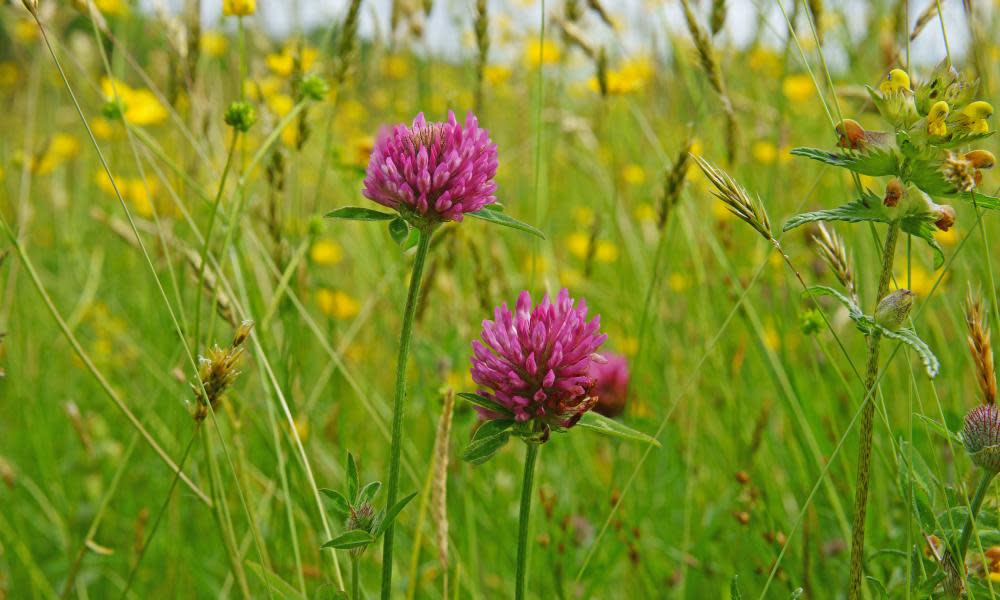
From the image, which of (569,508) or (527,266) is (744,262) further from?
(569,508)

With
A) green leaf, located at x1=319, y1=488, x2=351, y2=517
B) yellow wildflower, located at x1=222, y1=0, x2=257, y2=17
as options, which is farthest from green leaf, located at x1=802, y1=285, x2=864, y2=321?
yellow wildflower, located at x1=222, y1=0, x2=257, y2=17

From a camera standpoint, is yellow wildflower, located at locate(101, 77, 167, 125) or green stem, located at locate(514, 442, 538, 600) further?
yellow wildflower, located at locate(101, 77, 167, 125)

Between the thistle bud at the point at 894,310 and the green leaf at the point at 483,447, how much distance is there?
34 centimetres

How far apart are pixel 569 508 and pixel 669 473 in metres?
0.22

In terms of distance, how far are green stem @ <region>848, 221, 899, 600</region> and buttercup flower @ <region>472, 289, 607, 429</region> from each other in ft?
0.79

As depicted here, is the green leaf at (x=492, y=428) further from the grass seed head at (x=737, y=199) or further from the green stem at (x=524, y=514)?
the grass seed head at (x=737, y=199)

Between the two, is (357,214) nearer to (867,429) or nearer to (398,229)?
(398,229)

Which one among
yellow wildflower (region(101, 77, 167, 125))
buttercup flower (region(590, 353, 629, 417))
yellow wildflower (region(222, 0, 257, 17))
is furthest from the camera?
yellow wildflower (region(101, 77, 167, 125))

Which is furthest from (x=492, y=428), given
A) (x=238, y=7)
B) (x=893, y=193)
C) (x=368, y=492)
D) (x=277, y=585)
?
(x=238, y=7)

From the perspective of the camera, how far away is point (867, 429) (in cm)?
71

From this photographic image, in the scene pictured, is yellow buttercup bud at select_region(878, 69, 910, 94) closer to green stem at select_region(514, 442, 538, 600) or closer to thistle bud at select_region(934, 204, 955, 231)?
thistle bud at select_region(934, 204, 955, 231)

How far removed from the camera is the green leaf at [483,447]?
2.25 ft

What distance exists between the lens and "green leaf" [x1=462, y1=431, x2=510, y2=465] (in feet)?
2.25

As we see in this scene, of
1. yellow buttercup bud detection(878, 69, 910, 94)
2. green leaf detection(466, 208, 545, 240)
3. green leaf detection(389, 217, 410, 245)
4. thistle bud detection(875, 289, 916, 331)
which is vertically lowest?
thistle bud detection(875, 289, 916, 331)
